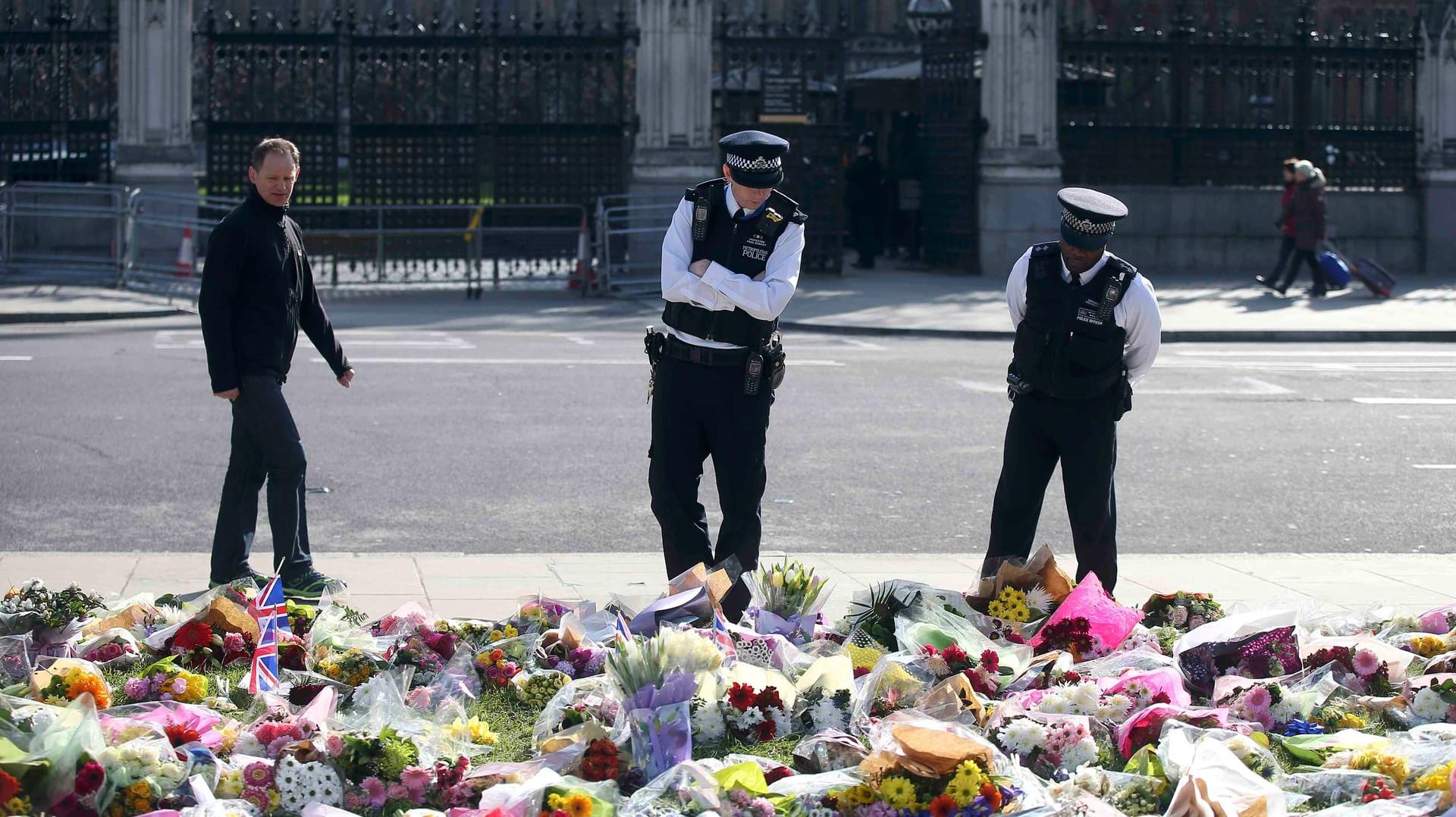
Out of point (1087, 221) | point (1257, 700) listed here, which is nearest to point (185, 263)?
point (1087, 221)

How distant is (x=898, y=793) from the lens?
15.1 ft

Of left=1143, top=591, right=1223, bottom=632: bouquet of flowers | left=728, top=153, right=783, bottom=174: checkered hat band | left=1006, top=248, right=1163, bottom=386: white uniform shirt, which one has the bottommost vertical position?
left=1143, top=591, right=1223, bottom=632: bouquet of flowers

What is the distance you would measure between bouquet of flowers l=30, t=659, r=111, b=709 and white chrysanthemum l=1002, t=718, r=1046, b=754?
8.54 feet

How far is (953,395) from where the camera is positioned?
14.6 metres

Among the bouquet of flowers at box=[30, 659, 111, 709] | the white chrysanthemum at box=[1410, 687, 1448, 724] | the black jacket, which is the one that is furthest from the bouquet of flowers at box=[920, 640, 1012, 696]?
the black jacket

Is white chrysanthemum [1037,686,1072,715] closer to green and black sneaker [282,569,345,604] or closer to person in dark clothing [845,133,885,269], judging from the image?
green and black sneaker [282,569,345,604]

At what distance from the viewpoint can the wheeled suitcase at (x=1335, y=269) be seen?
77.7 feet

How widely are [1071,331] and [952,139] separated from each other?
19.5 meters

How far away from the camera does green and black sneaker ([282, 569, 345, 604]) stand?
727 cm

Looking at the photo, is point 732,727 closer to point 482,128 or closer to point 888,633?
point 888,633

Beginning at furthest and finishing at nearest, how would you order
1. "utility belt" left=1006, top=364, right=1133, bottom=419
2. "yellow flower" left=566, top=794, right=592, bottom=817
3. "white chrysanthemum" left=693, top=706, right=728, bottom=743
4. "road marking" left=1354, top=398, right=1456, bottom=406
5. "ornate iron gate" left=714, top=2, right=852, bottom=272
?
"ornate iron gate" left=714, top=2, right=852, bottom=272 < "road marking" left=1354, top=398, right=1456, bottom=406 < "utility belt" left=1006, top=364, right=1133, bottom=419 < "white chrysanthemum" left=693, top=706, right=728, bottom=743 < "yellow flower" left=566, top=794, right=592, bottom=817

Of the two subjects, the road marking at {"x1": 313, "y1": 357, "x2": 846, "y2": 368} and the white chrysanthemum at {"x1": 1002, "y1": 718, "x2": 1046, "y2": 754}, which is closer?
the white chrysanthemum at {"x1": 1002, "y1": 718, "x2": 1046, "y2": 754}

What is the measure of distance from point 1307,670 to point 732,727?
1990 millimetres

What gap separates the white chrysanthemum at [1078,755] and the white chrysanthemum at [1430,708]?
124cm
